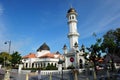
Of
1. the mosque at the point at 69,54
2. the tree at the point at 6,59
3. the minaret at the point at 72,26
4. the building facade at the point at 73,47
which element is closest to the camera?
the building facade at the point at 73,47

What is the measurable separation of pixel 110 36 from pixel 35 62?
37361mm

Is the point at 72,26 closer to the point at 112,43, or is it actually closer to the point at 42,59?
the point at 42,59

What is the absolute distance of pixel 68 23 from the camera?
57.2 metres

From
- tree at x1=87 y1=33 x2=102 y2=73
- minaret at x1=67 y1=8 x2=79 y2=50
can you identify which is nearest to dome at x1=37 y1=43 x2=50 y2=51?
minaret at x1=67 y1=8 x2=79 y2=50

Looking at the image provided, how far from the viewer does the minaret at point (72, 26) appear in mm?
53941

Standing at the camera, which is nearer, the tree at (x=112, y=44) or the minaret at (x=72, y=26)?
the tree at (x=112, y=44)

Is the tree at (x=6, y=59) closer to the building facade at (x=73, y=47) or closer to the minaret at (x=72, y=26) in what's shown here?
the building facade at (x=73, y=47)

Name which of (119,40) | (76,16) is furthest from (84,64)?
(76,16)

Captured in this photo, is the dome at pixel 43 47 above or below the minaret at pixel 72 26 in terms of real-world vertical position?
below

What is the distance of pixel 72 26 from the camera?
55.4 meters

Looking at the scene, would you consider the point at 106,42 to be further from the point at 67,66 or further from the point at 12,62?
the point at 12,62

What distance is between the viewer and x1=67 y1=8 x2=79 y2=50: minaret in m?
53.9

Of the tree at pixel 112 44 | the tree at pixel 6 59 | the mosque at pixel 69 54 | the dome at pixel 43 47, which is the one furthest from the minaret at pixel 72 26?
the tree at pixel 6 59

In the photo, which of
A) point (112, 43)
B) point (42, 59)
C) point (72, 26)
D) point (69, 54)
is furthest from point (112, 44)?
point (42, 59)
